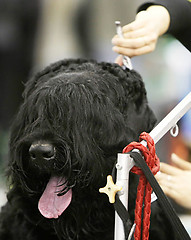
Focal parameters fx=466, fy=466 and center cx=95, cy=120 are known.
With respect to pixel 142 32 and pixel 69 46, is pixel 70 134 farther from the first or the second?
pixel 69 46

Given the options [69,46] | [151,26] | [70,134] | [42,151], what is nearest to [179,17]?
[151,26]

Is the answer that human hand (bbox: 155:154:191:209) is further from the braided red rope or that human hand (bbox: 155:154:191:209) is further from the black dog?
the braided red rope

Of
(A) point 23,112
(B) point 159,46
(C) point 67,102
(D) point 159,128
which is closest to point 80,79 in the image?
(C) point 67,102

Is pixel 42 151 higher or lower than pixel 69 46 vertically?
lower

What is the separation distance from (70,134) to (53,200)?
0.71 ft

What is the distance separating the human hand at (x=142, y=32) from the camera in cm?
162

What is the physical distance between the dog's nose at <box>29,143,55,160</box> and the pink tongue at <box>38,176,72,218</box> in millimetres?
116

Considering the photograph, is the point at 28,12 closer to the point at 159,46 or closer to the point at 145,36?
the point at 159,46

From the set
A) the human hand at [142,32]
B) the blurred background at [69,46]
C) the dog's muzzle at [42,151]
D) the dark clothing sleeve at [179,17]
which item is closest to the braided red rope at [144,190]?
the dog's muzzle at [42,151]

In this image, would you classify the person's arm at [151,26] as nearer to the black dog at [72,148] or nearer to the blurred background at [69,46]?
the black dog at [72,148]

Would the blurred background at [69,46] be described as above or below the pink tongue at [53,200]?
above

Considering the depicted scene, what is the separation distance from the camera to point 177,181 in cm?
192

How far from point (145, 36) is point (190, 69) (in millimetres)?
2282

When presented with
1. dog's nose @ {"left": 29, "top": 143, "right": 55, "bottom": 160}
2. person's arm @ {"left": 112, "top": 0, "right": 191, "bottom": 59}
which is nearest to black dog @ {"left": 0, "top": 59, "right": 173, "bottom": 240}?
dog's nose @ {"left": 29, "top": 143, "right": 55, "bottom": 160}
